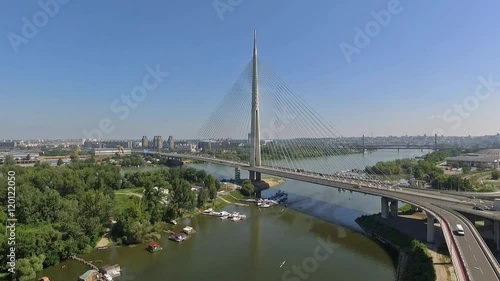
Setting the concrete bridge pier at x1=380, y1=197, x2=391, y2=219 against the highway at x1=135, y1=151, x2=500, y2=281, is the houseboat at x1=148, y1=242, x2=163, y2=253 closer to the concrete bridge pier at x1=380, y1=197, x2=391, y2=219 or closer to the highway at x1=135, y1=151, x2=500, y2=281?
the highway at x1=135, y1=151, x2=500, y2=281

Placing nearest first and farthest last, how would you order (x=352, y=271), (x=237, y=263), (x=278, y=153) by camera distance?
(x=352, y=271), (x=237, y=263), (x=278, y=153)

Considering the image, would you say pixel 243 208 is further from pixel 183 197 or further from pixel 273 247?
pixel 273 247

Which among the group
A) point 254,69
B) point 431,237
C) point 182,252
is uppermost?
point 254,69

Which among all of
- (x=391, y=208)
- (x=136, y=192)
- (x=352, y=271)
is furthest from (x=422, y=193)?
(x=136, y=192)

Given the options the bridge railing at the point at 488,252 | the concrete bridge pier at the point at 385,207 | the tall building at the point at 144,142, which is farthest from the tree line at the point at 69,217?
the tall building at the point at 144,142

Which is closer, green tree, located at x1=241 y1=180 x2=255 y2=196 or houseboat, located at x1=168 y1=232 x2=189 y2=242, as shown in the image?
houseboat, located at x1=168 y1=232 x2=189 y2=242

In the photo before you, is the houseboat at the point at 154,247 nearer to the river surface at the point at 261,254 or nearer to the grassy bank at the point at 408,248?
the river surface at the point at 261,254

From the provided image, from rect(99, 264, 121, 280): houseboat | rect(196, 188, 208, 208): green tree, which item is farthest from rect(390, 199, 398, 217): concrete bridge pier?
rect(99, 264, 121, 280): houseboat
